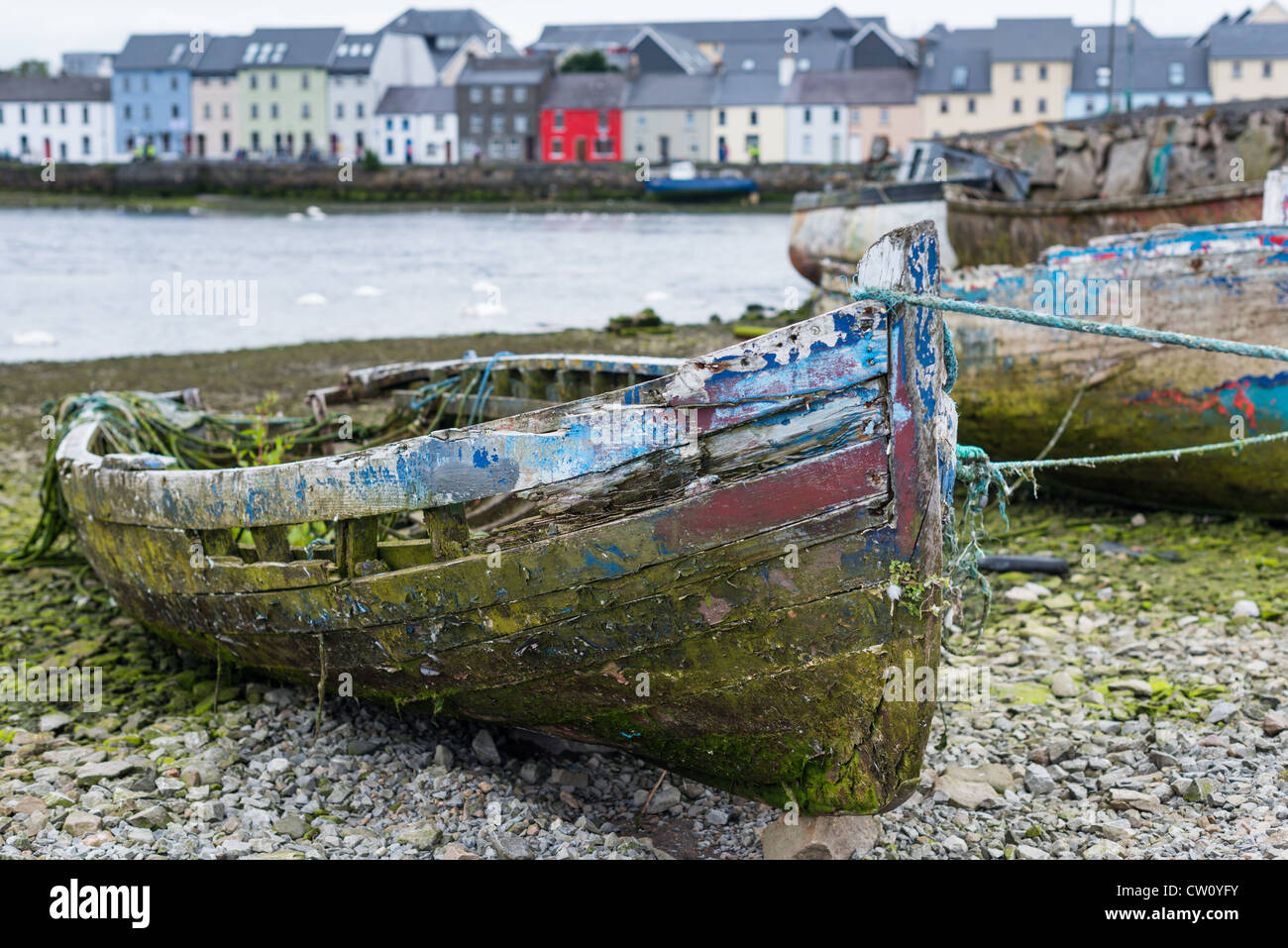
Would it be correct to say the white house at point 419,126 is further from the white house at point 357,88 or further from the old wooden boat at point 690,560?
the old wooden boat at point 690,560

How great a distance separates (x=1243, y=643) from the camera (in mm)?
6023

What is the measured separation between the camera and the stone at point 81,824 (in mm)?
4312

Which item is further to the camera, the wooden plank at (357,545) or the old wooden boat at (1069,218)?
the old wooden boat at (1069,218)

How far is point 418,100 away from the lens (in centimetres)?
7788

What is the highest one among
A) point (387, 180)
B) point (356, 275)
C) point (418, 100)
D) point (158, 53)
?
point (158, 53)

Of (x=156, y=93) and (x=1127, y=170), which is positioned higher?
(x=156, y=93)

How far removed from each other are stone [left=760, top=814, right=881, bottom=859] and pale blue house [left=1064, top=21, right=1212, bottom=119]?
67293mm

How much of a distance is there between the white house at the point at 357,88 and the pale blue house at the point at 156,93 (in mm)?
10783

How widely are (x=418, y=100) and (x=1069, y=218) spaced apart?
70.5 metres

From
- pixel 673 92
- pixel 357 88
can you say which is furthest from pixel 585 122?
pixel 357 88

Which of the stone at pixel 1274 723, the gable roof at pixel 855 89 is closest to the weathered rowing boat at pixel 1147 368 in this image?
the stone at pixel 1274 723

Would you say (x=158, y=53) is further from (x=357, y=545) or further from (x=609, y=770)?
(x=609, y=770)

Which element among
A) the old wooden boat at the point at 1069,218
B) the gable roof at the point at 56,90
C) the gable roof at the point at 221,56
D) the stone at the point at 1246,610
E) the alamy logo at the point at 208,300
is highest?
the gable roof at the point at 221,56
